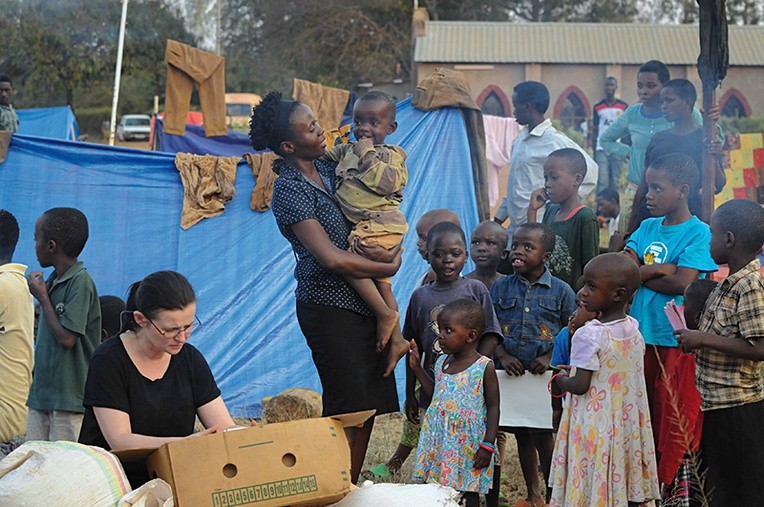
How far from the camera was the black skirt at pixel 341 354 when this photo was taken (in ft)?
14.5

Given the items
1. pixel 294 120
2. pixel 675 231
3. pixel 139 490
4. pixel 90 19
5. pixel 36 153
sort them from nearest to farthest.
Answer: pixel 139 490 < pixel 294 120 < pixel 675 231 < pixel 36 153 < pixel 90 19

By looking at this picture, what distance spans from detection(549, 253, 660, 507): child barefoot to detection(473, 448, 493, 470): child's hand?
28 cm

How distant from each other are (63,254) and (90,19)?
90.9 feet

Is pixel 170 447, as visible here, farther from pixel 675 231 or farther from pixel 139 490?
pixel 675 231

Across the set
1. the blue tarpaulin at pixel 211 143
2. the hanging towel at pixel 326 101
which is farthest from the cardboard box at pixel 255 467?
the blue tarpaulin at pixel 211 143

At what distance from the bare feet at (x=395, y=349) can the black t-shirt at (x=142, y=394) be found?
0.95m

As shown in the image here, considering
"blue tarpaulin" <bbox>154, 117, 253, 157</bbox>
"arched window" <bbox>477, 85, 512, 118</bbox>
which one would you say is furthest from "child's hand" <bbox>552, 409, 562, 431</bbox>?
"arched window" <bbox>477, 85, 512, 118</bbox>

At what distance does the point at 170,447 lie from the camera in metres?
3.24

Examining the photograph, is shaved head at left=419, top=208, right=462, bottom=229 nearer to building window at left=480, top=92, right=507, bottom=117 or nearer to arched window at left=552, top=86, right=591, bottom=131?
building window at left=480, top=92, right=507, bottom=117

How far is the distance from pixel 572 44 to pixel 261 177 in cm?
2947

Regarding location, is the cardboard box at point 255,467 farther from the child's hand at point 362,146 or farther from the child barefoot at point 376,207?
the child's hand at point 362,146

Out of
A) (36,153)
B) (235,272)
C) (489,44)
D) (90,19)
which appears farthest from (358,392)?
(489,44)

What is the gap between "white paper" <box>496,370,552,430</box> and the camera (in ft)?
16.6

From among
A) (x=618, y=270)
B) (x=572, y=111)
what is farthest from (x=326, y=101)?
(x=572, y=111)
